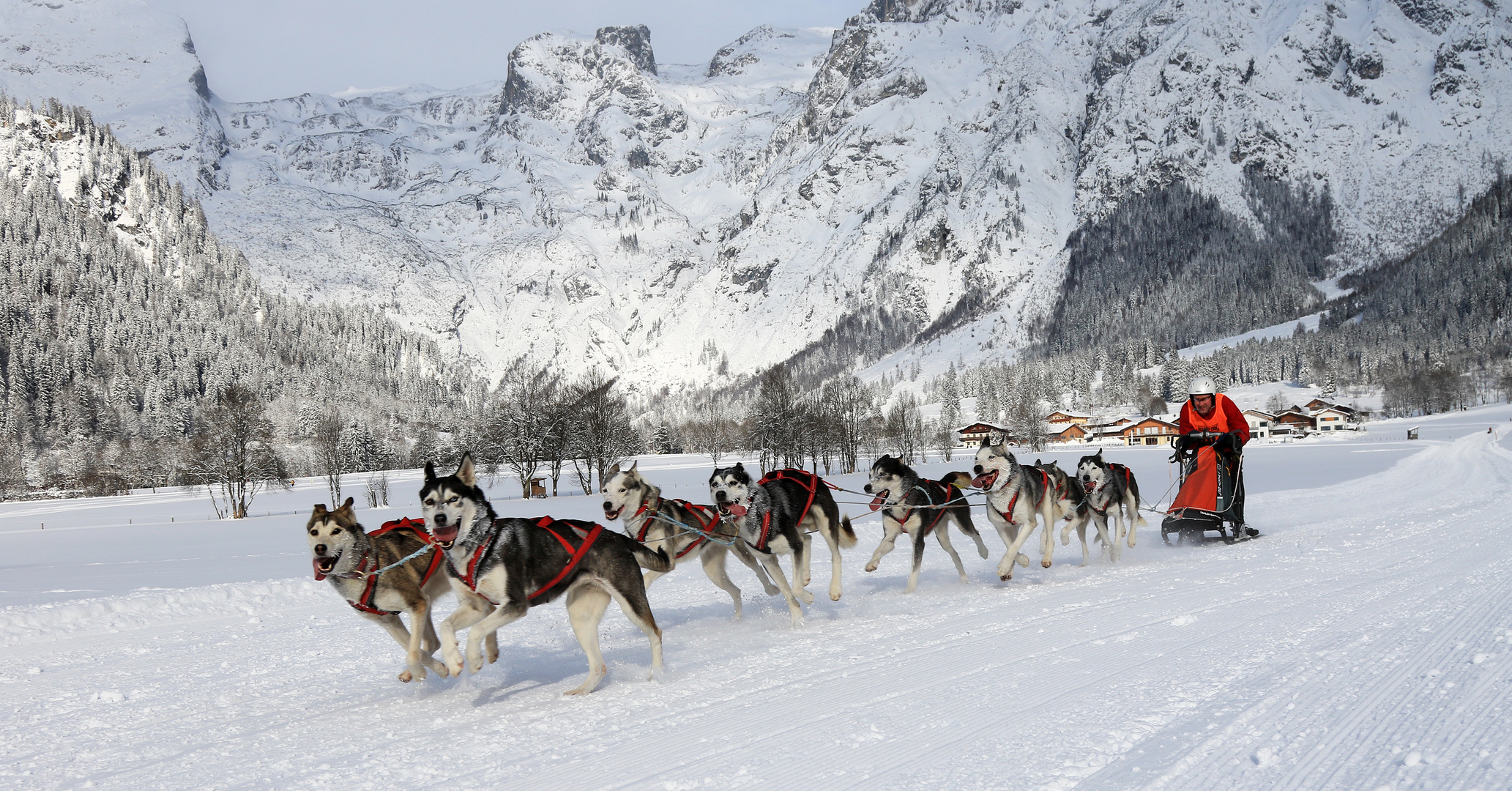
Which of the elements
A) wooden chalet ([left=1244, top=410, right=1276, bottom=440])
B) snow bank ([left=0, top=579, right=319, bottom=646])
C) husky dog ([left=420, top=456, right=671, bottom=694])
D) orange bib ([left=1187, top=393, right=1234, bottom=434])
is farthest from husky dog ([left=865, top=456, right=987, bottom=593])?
wooden chalet ([left=1244, top=410, right=1276, bottom=440])

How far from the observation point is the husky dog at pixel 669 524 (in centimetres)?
834

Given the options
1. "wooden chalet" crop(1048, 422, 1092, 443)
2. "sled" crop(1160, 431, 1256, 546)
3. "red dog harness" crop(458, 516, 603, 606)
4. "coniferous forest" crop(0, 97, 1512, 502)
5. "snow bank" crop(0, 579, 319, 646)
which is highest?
"coniferous forest" crop(0, 97, 1512, 502)

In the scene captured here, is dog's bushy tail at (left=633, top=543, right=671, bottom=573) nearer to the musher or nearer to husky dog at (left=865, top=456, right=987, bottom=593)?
husky dog at (left=865, top=456, right=987, bottom=593)

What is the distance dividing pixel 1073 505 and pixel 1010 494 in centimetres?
233

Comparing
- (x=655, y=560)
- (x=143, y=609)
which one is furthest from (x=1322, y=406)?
(x=143, y=609)

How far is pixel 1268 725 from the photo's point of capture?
4.75 m

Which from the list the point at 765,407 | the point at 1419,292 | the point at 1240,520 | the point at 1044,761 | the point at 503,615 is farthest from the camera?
the point at 1419,292

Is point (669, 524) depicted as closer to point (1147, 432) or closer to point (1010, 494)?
point (1010, 494)

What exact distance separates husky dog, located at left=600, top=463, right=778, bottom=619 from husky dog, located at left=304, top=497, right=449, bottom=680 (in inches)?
69.1

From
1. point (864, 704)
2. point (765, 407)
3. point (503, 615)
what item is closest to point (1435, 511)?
point (864, 704)

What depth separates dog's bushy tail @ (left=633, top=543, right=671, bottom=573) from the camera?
26.1ft

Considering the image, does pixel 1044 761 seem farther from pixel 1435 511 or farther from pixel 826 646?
pixel 1435 511

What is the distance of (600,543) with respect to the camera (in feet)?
22.1

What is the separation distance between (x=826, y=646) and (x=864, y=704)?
1.95 m
